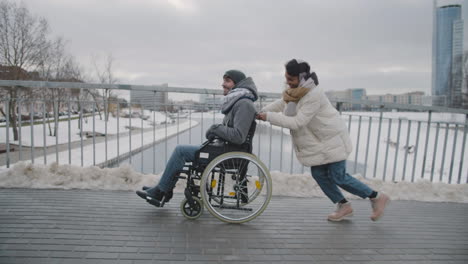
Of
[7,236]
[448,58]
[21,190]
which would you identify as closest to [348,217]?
[7,236]


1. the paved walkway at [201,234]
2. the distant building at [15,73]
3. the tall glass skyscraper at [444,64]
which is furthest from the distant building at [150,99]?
the tall glass skyscraper at [444,64]

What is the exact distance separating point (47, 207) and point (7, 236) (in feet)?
2.31

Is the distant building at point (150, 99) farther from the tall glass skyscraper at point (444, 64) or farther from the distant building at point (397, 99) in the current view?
the tall glass skyscraper at point (444, 64)

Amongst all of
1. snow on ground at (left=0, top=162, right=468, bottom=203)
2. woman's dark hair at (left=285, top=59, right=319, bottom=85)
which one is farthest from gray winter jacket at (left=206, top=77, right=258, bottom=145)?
snow on ground at (left=0, top=162, right=468, bottom=203)

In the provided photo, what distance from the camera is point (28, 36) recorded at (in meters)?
14.3

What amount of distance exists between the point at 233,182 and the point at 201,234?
1.84 ft

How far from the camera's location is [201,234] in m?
2.51

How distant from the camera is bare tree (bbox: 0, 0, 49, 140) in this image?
517 inches

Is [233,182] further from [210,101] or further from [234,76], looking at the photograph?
[210,101]

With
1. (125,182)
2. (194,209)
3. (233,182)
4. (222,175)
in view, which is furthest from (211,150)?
(125,182)

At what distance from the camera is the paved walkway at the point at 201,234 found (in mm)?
2154

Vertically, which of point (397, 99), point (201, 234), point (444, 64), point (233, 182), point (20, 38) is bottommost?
point (201, 234)

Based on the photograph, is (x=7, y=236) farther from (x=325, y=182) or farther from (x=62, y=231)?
(x=325, y=182)

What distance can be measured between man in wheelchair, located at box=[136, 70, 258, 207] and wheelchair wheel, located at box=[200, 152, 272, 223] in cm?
15
